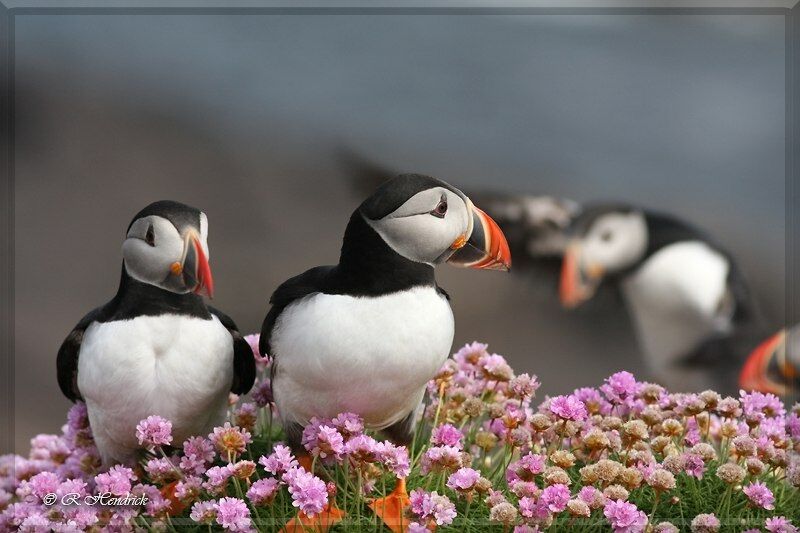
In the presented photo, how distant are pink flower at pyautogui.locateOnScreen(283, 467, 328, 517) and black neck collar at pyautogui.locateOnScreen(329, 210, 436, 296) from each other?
0.75 feet

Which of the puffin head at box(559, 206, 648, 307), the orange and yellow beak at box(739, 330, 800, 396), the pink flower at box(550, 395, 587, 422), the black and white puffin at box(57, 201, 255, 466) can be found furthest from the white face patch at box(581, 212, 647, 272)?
the black and white puffin at box(57, 201, 255, 466)

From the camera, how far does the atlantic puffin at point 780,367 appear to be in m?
1.62

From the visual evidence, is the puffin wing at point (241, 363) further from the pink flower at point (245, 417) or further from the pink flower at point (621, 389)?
the pink flower at point (621, 389)

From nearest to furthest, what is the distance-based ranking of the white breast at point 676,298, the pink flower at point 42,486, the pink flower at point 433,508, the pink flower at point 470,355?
the pink flower at point 433,508 < the pink flower at point 42,486 < the pink flower at point 470,355 < the white breast at point 676,298

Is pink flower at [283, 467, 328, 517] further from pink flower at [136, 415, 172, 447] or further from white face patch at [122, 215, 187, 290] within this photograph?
white face patch at [122, 215, 187, 290]

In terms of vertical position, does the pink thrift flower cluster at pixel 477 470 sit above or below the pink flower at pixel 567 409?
below

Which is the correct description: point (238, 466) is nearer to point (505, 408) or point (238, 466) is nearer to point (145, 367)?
point (145, 367)

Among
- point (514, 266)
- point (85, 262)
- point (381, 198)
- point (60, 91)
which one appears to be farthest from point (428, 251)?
point (514, 266)

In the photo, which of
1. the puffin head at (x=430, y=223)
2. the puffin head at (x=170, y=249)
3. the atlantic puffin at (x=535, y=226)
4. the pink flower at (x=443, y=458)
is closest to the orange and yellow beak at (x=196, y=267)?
the puffin head at (x=170, y=249)

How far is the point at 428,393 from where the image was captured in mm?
1377

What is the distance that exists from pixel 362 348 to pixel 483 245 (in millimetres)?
194

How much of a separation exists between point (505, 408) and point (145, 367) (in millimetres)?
500

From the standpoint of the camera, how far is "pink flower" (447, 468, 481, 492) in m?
1.04

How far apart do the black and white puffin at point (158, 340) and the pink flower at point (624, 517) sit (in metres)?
0.52
